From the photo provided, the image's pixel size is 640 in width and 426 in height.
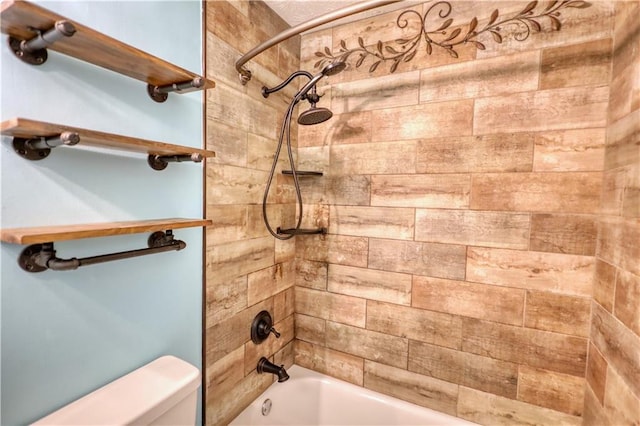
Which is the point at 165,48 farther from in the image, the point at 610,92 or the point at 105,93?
the point at 610,92

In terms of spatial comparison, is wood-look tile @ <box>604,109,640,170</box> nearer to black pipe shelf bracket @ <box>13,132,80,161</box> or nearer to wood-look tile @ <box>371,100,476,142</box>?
wood-look tile @ <box>371,100,476,142</box>

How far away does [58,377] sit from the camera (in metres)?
0.82

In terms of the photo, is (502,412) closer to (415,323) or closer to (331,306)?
(415,323)

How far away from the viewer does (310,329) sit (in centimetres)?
190

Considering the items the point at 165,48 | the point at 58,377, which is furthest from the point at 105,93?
the point at 58,377

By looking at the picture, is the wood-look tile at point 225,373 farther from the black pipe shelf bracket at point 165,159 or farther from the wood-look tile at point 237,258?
the black pipe shelf bracket at point 165,159

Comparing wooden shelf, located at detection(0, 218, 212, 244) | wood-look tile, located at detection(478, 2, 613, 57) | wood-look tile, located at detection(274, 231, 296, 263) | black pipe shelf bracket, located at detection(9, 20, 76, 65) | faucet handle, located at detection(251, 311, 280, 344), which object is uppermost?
wood-look tile, located at detection(478, 2, 613, 57)

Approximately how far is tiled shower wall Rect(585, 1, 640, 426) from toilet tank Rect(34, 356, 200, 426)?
1391 mm

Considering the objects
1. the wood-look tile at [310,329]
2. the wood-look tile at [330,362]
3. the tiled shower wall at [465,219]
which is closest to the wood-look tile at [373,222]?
the tiled shower wall at [465,219]

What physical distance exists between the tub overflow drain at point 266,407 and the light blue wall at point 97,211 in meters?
0.63

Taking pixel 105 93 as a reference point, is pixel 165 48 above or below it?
above

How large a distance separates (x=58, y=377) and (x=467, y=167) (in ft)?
5.66

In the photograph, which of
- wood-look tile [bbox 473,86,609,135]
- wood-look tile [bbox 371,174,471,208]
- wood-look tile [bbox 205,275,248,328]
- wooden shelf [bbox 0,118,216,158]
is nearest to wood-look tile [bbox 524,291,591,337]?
wood-look tile [bbox 371,174,471,208]

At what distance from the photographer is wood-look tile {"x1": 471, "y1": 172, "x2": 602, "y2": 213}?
1.26m
